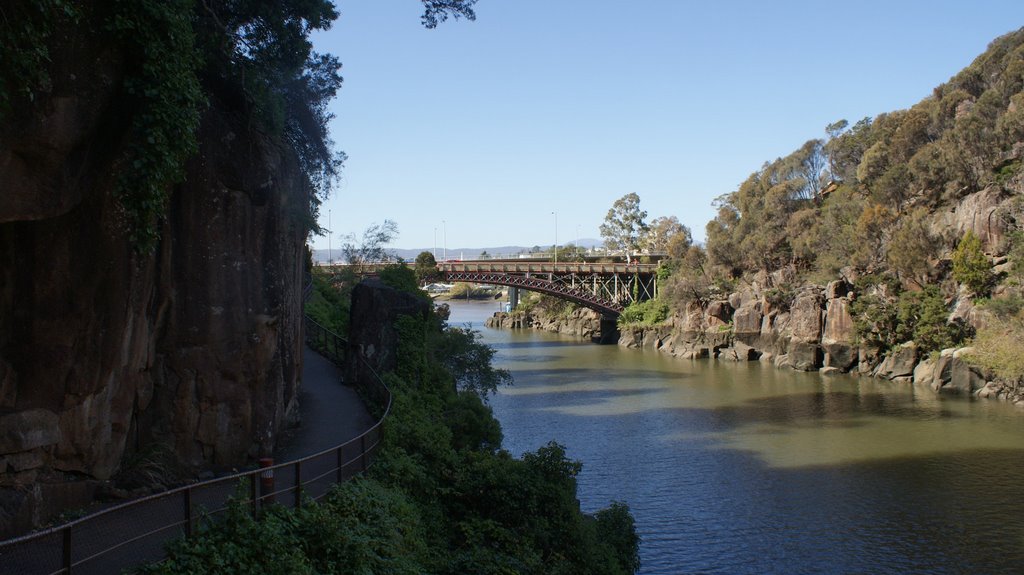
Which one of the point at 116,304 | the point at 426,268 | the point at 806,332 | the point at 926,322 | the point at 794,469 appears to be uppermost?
the point at 426,268

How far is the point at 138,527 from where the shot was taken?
462 inches

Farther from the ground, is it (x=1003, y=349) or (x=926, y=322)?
(x=926, y=322)

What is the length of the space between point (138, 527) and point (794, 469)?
2492 cm

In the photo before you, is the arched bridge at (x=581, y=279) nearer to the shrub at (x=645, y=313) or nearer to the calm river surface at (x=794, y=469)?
the shrub at (x=645, y=313)

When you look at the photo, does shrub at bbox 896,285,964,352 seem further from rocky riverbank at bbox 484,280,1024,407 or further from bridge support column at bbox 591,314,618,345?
bridge support column at bbox 591,314,618,345

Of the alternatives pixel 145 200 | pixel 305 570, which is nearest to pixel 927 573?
pixel 305 570

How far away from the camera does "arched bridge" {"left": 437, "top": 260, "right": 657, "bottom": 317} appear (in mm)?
87500

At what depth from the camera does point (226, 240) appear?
16.9m

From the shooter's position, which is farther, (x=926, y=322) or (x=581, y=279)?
(x=581, y=279)

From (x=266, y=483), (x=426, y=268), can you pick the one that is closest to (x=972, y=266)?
(x=426, y=268)

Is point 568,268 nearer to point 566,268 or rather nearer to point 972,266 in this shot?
point 566,268

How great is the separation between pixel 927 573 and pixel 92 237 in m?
20.2

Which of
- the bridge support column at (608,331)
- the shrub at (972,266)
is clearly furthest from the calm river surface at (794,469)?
the bridge support column at (608,331)

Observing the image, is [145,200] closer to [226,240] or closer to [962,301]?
[226,240]
